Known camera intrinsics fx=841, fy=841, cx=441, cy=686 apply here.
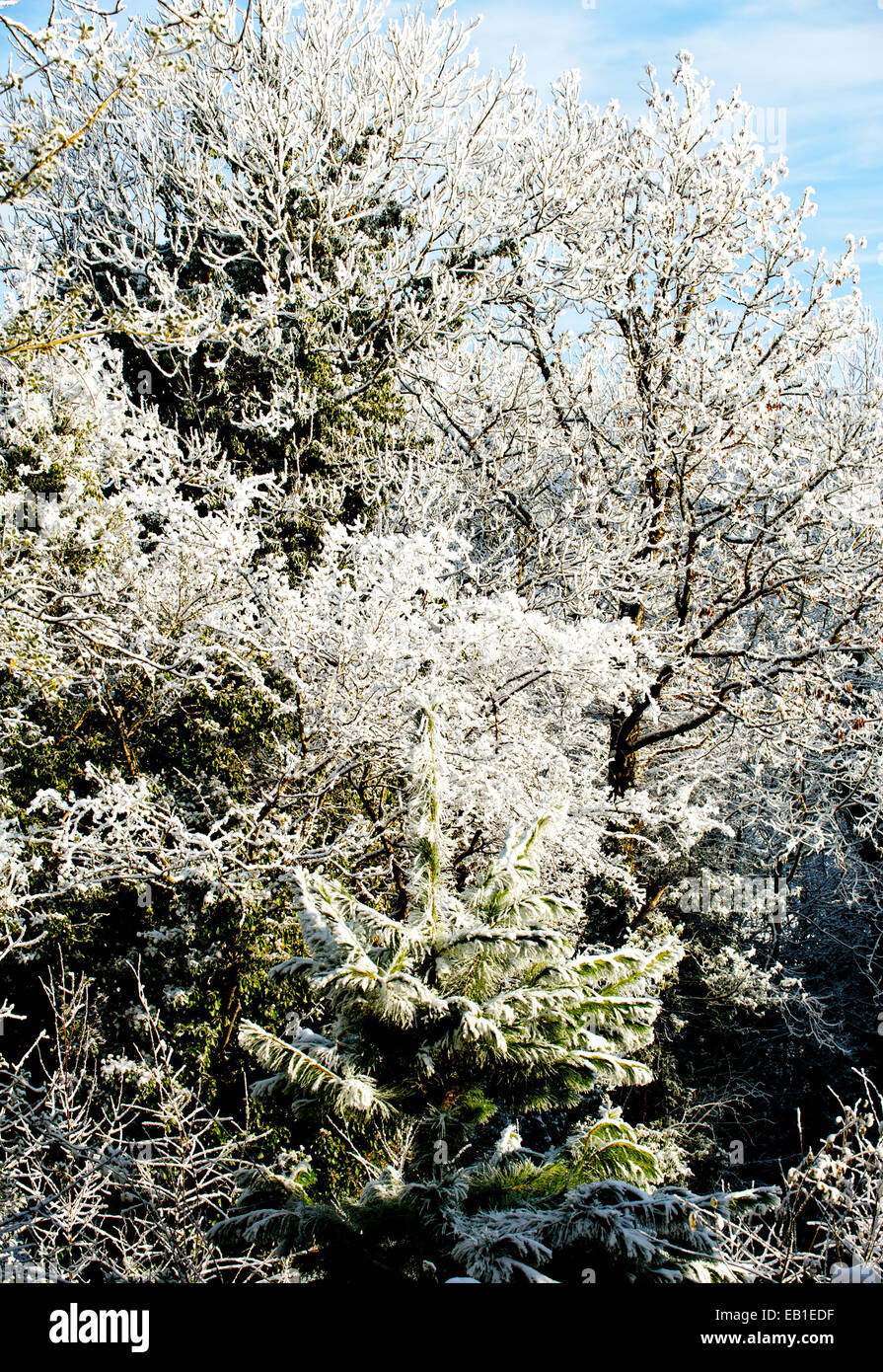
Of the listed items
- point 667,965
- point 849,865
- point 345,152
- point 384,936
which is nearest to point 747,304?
point 345,152

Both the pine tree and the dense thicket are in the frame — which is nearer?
the pine tree

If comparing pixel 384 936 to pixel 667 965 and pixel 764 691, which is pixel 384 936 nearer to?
pixel 667 965

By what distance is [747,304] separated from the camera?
8.60m

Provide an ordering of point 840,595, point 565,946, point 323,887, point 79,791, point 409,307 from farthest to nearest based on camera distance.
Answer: point 409,307, point 840,595, point 79,791, point 323,887, point 565,946

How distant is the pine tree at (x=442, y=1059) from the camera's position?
9.37 ft

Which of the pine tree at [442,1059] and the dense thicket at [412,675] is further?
the dense thicket at [412,675]

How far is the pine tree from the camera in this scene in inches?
112

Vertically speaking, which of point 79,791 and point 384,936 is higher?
point 79,791

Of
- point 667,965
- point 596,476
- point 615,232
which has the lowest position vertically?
point 667,965

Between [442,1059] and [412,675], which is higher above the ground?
[412,675]

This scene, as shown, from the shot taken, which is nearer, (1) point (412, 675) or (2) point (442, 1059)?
(2) point (442, 1059)

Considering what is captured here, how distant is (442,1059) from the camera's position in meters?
3.14
